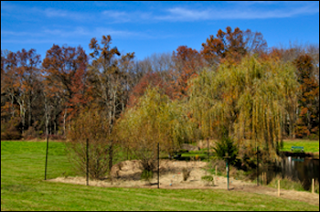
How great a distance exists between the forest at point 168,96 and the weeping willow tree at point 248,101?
6 cm

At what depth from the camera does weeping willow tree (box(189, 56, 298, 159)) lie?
625 inches

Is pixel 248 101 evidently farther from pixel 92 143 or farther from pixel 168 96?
pixel 168 96

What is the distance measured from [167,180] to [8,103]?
35756mm

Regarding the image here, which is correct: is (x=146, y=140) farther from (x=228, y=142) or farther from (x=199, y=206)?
(x=199, y=206)

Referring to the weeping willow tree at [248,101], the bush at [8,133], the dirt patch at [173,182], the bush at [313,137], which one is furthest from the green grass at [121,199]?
the bush at [313,137]

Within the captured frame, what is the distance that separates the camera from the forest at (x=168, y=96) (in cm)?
1585

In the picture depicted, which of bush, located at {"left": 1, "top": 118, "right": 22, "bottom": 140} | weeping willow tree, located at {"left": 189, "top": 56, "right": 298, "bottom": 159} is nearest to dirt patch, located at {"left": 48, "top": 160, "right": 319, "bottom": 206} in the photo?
weeping willow tree, located at {"left": 189, "top": 56, "right": 298, "bottom": 159}

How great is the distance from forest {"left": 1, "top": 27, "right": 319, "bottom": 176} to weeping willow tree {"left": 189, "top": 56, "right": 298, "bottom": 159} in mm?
59

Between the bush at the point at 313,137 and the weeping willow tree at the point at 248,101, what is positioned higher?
the weeping willow tree at the point at 248,101

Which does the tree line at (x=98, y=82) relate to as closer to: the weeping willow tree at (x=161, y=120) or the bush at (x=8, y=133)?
the bush at (x=8, y=133)

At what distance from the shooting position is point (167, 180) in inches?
515

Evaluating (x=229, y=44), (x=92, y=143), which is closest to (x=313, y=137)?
(x=229, y=44)

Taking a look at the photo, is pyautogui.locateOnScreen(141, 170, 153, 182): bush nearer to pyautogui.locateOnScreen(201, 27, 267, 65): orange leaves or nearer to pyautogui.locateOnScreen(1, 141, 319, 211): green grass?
pyautogui.locateOnScreen(1, 141, 319, 211): green grass

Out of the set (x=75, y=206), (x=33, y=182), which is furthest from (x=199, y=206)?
(x=33, y=182)
